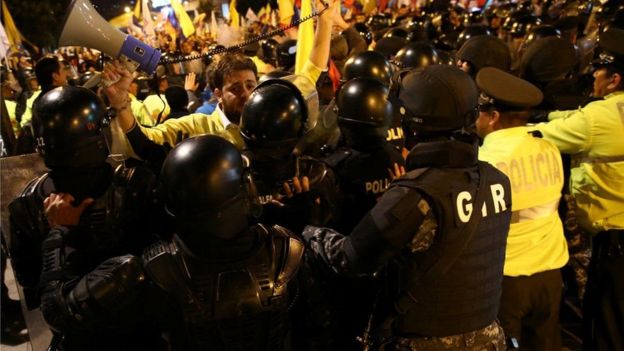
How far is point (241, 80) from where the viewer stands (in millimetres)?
3465

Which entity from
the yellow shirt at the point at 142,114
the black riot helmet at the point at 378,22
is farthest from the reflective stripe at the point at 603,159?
the black riot helmet at the point at 378,22

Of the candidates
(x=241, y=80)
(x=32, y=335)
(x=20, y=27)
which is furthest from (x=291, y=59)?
(x=20, y=27)

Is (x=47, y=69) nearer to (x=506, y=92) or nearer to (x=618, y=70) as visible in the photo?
(x=506, y=92)

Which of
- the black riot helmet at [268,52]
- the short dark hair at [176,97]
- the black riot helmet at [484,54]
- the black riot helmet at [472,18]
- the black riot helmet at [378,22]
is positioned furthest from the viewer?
the black riot helmet at [378,22]

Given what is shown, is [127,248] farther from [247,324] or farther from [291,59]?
[291,59]

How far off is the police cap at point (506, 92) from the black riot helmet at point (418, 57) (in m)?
2.32

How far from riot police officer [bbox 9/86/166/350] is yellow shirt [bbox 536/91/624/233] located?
3.05m

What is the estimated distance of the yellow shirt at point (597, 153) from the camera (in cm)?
343

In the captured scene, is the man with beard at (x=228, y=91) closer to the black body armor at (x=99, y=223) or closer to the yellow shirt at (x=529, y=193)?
the black body armor at (x=99, y=223)

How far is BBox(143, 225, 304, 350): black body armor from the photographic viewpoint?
1852 mm

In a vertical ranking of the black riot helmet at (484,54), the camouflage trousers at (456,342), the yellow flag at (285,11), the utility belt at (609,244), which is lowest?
the utility belt at (609,244)

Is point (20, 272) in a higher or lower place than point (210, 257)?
lower

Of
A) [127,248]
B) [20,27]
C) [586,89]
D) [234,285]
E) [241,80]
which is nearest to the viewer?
[234,285]

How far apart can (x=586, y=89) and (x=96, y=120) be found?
201 inches
